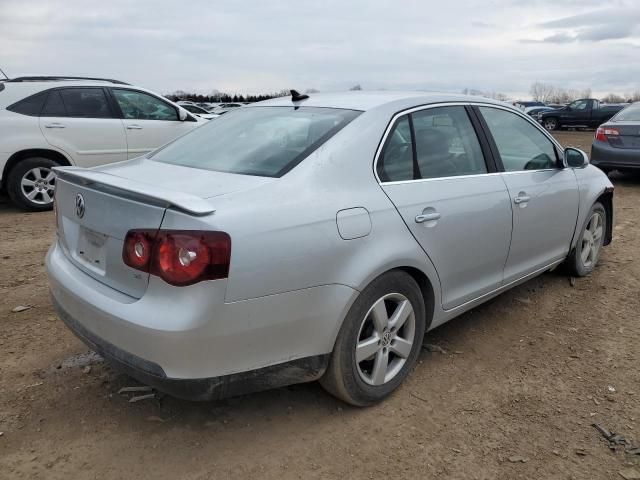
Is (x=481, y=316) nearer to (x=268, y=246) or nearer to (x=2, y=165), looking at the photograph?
(x=268, y=246)

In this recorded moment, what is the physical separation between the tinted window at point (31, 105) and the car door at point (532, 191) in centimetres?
611

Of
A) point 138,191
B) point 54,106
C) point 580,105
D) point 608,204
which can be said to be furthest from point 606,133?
point 580,105

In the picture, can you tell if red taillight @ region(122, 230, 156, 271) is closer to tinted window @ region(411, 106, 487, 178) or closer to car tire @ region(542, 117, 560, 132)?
tinted window @ region(411, 106, 487, 178)

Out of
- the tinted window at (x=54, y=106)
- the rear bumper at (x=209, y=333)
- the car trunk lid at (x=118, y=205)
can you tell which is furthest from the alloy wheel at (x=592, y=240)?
the tinted window at (x=54, y=106)

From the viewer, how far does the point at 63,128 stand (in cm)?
749

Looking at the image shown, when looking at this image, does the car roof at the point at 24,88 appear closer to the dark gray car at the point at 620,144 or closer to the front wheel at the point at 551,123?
the dark gray car at the point at 620,144

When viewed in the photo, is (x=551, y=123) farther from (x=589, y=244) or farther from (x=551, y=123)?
(x=589, y=244)

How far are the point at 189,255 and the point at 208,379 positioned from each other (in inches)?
20.6

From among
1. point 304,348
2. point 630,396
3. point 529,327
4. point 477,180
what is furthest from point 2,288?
point 630,396

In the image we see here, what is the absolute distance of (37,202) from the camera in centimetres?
743

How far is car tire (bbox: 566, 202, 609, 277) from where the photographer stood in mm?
4621

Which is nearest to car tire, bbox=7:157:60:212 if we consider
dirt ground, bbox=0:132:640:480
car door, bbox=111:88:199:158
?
car door, bbox=111:88:199:158

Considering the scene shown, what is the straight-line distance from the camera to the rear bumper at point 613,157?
29.7 ft

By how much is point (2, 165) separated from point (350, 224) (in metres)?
6.27
